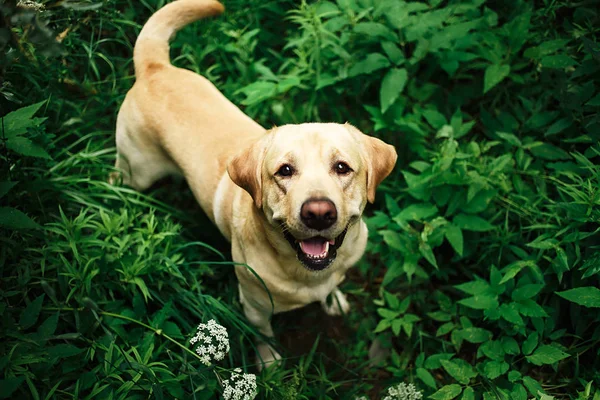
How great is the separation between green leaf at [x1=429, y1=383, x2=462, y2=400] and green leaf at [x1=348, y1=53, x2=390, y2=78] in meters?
2.11

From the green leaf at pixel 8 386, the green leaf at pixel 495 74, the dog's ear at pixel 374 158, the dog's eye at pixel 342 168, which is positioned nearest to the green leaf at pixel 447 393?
the dog's ear at pixel 374 158

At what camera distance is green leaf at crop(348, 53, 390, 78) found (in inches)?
128

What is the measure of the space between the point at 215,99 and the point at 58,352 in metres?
Result: 1.76

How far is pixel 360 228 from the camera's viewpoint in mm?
2699

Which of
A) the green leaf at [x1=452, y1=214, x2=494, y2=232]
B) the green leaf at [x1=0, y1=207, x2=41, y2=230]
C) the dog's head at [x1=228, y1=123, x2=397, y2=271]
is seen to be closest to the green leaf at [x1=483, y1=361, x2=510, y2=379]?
the green leaf at [x1=452, y1=214, x2=494, y2=232]

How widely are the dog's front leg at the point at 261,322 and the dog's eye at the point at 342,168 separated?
106 cm

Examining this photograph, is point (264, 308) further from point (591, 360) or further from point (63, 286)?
point (591, 360)

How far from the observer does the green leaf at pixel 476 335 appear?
2.81m

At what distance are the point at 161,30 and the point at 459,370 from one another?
9.59ft

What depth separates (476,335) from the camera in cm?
283

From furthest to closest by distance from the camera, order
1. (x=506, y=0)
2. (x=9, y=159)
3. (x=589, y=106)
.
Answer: (x=506, y=0), (x=589, y=106), (x=9, y=159)

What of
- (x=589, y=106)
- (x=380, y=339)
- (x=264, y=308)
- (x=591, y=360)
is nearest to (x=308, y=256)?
(x=264, y=308)

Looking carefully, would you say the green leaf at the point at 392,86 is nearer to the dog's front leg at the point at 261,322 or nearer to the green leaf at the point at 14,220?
the dog's front leg at the point at 261,322

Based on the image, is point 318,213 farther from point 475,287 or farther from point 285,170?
point 475,287
